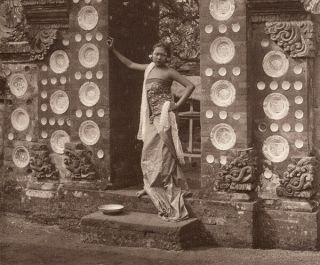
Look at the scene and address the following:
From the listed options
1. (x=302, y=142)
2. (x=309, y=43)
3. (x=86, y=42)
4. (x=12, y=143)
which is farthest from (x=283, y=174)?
(x=12, y=143)

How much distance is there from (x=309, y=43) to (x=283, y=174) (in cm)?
170

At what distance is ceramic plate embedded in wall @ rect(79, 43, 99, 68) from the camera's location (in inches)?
335

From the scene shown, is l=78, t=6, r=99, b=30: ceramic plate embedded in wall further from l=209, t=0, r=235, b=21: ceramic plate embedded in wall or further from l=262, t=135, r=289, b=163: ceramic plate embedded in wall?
l=262, t=135, r=289, b=163: ceramic plate embedded in wall

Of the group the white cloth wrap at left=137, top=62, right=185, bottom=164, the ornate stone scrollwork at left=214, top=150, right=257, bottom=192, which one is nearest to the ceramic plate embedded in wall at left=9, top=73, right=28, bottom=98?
the white cloth wrap at left=137, top=62, right=185, bottom=164

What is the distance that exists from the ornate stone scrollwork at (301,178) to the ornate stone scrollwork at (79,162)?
2937 mm

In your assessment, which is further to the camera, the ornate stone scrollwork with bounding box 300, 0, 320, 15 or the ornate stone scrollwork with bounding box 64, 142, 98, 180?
the ornate stone scrollwork with bounding box 64, 142, 98, 180

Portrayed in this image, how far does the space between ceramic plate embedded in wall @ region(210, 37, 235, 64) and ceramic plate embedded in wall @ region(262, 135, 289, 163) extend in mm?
1201

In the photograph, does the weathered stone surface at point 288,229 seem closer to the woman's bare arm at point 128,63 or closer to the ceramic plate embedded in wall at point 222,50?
the ceramic plate embedded in wall at point 222,50

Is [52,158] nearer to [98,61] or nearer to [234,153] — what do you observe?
[98,61]

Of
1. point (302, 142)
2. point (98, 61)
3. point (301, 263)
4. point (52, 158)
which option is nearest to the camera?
point (301, 263)

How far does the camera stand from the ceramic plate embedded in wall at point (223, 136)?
753 cm

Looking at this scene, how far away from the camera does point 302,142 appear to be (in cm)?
724

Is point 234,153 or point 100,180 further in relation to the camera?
point 100,180

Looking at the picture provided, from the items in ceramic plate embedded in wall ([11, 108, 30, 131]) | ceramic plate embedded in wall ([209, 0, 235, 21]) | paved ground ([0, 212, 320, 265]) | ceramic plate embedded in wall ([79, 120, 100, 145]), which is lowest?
paved ground ([0, 212, 320, 265])
